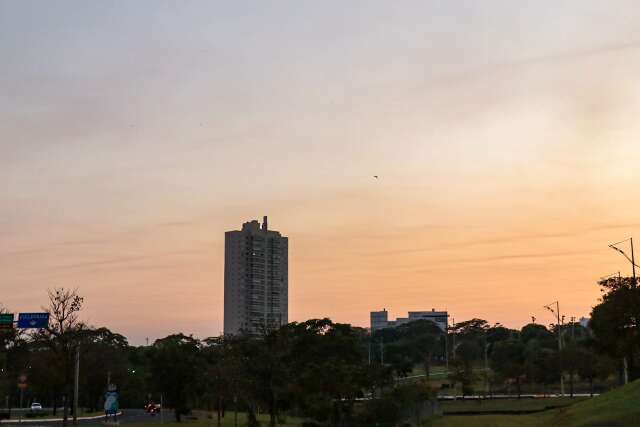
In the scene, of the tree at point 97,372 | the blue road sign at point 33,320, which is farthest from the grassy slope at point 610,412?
the tree at point 97,372

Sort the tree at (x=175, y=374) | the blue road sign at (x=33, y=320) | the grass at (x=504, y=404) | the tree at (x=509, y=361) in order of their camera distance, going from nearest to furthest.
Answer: the blue road sign at (x=33, y=320), the tree at (x=175, y=374), the grass at (x=504, y=404), the tree at (x=509, y=361)

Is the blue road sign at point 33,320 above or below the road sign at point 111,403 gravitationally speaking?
above

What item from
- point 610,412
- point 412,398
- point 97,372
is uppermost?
point 97,372

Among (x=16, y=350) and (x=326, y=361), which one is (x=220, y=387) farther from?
(x=16, y=350)

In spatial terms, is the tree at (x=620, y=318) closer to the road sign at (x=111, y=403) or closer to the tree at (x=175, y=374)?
the tree at (x=175, y=374)

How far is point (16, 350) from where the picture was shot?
130m

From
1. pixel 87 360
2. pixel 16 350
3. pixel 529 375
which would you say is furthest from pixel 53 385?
pixel 529 375

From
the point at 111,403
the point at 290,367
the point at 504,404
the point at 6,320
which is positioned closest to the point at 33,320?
the point at 6,320

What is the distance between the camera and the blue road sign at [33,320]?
73562 mm

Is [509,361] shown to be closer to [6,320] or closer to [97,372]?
[97,372]

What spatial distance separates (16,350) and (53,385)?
16845 mm

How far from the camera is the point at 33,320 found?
74.5m

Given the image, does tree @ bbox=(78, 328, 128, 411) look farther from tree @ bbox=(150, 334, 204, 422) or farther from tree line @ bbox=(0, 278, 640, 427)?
tree @ bbox=(150, 334, 204, 422)

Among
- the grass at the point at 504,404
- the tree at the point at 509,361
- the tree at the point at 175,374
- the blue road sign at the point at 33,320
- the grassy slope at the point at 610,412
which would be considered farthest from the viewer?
the tree at the point at 509,361
